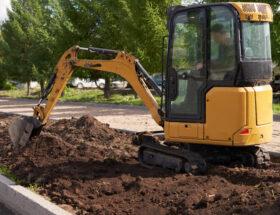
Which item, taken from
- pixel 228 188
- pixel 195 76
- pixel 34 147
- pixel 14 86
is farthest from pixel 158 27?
pixel 14 86

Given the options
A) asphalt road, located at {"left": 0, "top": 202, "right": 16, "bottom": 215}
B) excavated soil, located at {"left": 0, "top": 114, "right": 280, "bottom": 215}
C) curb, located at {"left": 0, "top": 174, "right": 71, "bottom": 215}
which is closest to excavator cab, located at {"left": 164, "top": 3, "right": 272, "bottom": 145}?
excavated soil, located at {"left": 0, "top": 114, "right": 280, "bottom": 215}

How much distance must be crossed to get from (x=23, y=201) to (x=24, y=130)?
4.06 meters

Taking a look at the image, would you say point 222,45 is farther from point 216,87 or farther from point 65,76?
point 65,76

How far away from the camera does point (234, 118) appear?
7965 mm

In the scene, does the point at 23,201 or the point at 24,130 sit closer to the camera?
the point at 23,201

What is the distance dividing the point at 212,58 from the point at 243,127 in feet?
3.67

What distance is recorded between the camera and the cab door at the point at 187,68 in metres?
8.33

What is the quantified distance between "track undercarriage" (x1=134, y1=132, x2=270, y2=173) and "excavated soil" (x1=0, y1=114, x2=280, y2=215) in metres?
0.17

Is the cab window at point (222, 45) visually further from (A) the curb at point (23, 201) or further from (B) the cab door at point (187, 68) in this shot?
(A) the curb at point (23, 201)

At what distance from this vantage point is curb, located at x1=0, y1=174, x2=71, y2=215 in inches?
262

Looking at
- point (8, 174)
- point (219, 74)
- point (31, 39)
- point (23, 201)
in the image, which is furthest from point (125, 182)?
point (31, 39)

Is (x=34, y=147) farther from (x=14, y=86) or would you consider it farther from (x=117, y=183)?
(x=14, y=86)

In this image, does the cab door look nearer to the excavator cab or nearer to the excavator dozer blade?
the excavator cab

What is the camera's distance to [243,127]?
796cm
